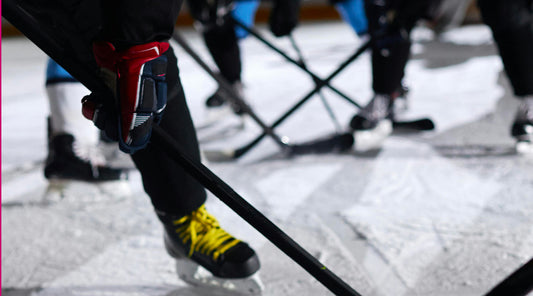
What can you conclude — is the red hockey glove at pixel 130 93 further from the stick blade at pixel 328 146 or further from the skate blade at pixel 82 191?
the stick blade at pixel 328 146

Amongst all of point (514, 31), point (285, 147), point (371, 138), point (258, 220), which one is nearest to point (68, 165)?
point (285, 147)

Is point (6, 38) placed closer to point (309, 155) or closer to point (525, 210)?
point (309, 155)

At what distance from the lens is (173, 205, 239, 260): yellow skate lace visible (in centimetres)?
82

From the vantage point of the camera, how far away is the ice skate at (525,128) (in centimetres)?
144

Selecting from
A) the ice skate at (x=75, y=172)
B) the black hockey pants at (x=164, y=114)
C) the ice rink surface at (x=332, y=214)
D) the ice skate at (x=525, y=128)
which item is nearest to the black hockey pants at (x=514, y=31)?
the ice skate at (x=525, y=128)

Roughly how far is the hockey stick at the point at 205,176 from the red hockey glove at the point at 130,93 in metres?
0.02

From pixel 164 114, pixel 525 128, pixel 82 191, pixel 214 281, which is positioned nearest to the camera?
pixel 164 114

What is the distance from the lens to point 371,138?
1607 mm

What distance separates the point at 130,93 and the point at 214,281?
0.39 m

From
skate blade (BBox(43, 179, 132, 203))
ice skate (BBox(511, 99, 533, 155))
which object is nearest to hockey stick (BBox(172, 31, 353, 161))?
skate blade (BBox(43, 179, 132, 203))

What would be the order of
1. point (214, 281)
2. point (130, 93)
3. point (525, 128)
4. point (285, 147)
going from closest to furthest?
point (130, 93)
point (214, 281)
point (525, 128)
point (285, 147)

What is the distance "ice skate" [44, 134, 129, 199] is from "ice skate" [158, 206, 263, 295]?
47 cm

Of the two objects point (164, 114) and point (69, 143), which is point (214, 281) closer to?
point (164, 114)

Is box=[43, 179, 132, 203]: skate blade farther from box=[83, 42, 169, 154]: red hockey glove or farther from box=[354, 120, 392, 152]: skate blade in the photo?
box=[354, 120, 392, 152]: skate blade
